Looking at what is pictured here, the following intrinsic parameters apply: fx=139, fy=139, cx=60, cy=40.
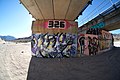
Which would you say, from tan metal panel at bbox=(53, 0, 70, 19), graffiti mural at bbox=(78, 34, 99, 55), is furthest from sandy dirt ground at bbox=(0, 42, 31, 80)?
graffiti mural at bbox=(78, 34, 99, 55)

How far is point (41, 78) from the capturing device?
10.4 metres

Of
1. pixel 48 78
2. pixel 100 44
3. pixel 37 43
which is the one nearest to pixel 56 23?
pixel 37 43

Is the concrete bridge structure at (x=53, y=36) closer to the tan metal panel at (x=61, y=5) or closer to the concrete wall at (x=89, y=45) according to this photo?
the concrete wall at (x=89, y=45)

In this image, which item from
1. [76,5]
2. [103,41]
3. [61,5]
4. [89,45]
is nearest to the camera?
[61,5]

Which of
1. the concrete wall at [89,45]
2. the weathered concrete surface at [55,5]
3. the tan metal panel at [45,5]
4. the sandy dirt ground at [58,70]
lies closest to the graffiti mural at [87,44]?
the concrete wall at [89,45]

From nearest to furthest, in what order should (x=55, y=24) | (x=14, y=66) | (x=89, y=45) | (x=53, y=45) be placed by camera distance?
(x=14, y=66) → (x=55, y=24) → (x=53, y=45) → (x=89, y=45)

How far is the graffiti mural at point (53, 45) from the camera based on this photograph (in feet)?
65.8

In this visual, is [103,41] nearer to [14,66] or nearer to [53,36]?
[53,36]

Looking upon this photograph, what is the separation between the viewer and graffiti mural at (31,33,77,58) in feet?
65.8

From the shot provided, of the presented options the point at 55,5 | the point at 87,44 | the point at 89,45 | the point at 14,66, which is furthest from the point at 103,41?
the point at 14,66

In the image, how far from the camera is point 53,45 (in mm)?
20266

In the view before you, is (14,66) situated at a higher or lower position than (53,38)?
lower

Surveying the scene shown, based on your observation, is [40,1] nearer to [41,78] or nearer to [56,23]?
[41,78]

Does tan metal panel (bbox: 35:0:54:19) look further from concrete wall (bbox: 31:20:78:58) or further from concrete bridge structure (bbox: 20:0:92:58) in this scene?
concrete wall (bbox: 31:20:78:58)
